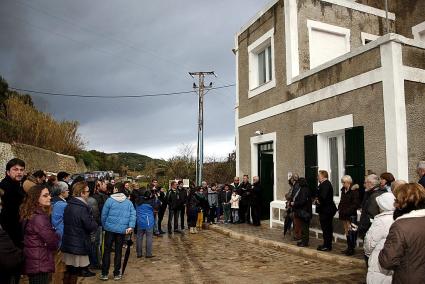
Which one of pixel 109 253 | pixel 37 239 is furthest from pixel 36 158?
pixel 37 239

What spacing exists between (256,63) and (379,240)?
35.0 ft

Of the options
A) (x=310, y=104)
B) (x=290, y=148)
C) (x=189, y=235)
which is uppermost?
(x=310, y=104)

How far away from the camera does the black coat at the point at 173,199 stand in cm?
1293

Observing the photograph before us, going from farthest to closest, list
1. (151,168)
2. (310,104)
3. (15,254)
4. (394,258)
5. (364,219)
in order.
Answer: (151,168)
(310,104)
(364,219)
(15,254)
(394,258)

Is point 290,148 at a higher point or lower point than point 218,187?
higher

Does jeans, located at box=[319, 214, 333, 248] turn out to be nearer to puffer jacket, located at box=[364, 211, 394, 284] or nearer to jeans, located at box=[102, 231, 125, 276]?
jeans, located at box=[102, 231, 125, 276]

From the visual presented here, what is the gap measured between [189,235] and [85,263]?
24.7ft

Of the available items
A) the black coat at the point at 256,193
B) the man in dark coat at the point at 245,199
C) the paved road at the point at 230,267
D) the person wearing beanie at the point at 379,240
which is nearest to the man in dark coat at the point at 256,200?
the black coat at the point at 256,193

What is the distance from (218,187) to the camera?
16203mm

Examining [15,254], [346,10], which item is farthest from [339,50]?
[15,254]

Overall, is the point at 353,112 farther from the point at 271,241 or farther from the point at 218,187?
the point at 218,187

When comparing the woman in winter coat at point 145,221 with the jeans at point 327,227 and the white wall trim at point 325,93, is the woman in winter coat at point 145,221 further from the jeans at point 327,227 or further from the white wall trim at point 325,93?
the white wall trim at point 325,93

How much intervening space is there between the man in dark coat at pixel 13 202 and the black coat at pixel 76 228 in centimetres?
81

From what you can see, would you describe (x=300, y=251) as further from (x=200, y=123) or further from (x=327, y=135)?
(x=200, y=123)
